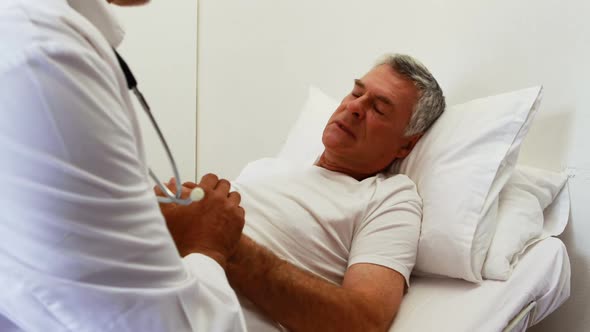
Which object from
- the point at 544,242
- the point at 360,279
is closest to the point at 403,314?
the point at 360,279

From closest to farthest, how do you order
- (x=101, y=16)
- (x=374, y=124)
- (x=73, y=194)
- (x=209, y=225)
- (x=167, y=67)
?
(x=73, y=194)
(x=101, y=16)
(x=209, y=225)
(x=374, y=124)
(x=167, y=67)

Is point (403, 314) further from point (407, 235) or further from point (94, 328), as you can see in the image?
point (94, 328)

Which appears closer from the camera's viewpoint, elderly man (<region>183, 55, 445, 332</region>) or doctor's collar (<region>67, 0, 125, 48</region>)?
doctor's collar (<region>67, 0, 125, 48</region>)

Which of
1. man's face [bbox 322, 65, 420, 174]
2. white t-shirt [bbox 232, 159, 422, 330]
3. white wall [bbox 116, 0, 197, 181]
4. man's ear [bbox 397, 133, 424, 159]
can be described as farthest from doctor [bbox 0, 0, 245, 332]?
white wall [bbox 116, 0, 197, 181]

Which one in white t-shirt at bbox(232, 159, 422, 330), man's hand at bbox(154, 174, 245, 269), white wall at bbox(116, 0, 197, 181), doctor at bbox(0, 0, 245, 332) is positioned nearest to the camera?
doctor at bbox(0, 0, 245, 332)

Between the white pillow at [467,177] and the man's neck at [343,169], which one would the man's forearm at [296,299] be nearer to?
the white pillow at [467,177]

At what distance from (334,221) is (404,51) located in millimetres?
726

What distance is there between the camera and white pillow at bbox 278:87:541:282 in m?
1.10

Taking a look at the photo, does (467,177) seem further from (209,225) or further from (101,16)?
(101,16)

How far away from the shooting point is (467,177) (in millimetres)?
1158

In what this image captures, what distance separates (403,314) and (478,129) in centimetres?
51

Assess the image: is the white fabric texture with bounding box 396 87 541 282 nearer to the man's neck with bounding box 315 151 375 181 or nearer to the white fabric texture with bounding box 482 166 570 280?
the white fabric texture with bounding box 482 166 570 280

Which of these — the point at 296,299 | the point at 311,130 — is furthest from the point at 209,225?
the point at 311,130

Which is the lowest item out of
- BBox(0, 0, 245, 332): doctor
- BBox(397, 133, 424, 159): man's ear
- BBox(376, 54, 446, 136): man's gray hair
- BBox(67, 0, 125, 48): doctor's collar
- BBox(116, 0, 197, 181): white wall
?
BBox(116, 0, 197, 181): white wall
